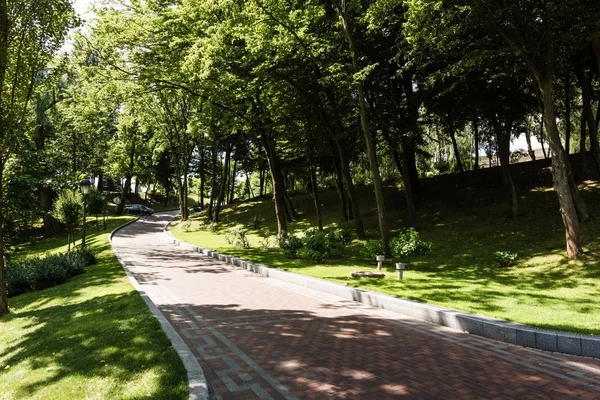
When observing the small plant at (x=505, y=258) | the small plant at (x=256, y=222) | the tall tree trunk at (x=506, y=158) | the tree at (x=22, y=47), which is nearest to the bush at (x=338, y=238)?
the small plant at (x=505, y=258)

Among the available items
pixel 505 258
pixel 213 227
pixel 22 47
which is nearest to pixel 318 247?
pixel 505 258

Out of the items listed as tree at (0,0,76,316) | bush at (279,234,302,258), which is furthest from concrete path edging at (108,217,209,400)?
bush at (279,234,302,258)

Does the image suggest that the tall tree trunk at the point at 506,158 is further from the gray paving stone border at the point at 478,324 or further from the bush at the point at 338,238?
the gray paving stone border at the point at 478,324

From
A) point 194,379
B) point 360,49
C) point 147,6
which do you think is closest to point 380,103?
point 360,49

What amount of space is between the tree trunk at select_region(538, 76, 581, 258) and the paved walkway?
8623mm

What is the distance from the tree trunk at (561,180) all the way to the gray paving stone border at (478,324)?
8032 mm

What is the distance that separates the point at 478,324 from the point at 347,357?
9.23 ft

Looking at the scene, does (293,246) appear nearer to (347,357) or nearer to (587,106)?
(347,357)

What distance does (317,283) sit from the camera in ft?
37.0

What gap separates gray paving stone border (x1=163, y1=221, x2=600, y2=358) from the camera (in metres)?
5.92

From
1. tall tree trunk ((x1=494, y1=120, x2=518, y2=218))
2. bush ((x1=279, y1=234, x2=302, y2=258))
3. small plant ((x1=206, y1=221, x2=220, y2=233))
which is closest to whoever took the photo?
bush ((x1=279, y1=234, x2=302, y2=258))

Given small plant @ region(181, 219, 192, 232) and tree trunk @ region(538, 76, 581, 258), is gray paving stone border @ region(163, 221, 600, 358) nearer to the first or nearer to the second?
tree trunk @ region(538, 76, 581, 258)

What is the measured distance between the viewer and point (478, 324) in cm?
697

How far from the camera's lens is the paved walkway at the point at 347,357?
15.4ft
